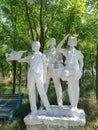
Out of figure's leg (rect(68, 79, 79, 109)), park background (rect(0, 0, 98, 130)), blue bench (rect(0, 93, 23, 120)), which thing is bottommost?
blue bench (rect(0, 93, 23, 120))

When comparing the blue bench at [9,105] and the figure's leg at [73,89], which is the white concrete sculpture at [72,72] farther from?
the blue bench at [9,105]

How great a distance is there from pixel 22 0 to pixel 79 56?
4973mm

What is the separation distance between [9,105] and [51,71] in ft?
10.9

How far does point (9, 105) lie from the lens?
398 inches

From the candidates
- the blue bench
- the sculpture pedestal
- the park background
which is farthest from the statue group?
the park background

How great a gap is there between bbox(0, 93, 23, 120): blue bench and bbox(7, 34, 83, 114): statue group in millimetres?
2510

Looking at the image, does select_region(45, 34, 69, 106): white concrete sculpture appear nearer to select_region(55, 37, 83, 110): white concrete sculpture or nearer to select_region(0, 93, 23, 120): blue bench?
select_region(55, 37, 83, 110): white concrete sculpture

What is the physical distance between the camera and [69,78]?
7094 mm

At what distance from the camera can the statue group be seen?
22.6ft

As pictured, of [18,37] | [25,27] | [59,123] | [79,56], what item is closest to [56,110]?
[59,123]

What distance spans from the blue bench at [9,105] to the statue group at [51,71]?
98.8 inches

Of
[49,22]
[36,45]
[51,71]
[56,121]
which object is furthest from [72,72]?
[49,22]

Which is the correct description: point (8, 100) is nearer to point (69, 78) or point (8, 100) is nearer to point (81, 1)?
point (69, 78)

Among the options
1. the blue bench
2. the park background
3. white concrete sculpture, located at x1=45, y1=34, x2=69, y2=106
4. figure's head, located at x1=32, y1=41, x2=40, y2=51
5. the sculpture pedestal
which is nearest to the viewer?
the sculpture pedestal
